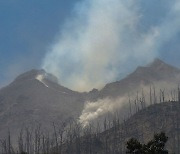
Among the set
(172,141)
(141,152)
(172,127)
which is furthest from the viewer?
(172,127)

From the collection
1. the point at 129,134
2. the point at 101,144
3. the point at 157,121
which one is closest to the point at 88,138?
the point at 101,144

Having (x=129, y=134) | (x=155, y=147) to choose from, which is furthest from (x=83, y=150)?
(x=155, y=147)

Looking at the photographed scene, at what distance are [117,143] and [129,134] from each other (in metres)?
8.73

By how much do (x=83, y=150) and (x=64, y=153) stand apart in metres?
9.71

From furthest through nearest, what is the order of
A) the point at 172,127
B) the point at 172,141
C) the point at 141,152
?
the point at 172,127, the point at 172,141, the point at 141,152

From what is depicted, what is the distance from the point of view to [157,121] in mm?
199375

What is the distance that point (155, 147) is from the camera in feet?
72.1

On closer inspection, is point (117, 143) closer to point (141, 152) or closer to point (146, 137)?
point (146, 137)

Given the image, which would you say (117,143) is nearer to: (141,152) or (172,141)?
(172,141)

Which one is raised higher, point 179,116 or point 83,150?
point 179,116

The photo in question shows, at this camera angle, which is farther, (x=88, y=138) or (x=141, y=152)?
(x=88, y=138)

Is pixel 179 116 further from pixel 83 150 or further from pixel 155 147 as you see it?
pixel 155 147

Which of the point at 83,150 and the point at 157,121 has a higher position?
the point at 157,121

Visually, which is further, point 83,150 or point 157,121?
point 157,121
